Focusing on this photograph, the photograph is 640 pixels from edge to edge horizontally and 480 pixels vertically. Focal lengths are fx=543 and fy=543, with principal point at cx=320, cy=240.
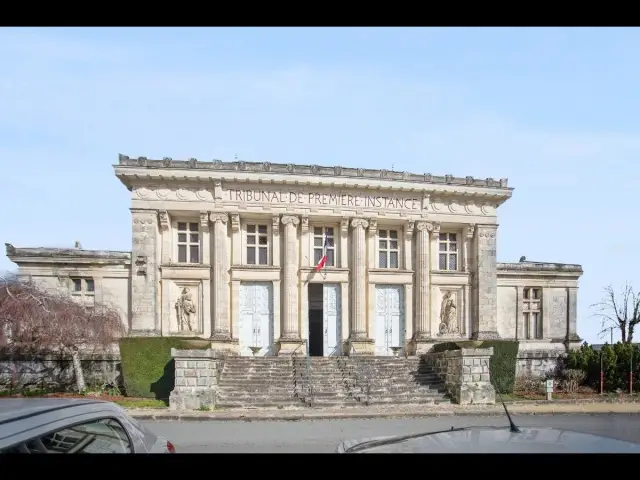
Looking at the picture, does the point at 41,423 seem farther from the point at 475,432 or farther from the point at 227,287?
the point at 227,287

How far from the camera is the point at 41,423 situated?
3.69 metres

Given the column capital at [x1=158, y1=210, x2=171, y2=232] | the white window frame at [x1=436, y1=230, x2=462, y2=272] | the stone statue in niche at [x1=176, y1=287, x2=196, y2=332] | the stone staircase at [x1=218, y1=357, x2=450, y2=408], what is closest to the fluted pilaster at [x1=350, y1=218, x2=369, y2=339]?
the stone staircase at [x1=218, y1=357, x2=450, y2=408]

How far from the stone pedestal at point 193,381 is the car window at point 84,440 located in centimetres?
1643

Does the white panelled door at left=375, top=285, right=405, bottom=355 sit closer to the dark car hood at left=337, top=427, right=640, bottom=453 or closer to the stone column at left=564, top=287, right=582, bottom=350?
the stone column at left=564, top=287, right=582, bottom=350

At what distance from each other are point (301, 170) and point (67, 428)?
25.0 meters

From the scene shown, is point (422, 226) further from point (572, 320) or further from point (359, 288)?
point (572, 320)

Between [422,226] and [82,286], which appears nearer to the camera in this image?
[82,286]

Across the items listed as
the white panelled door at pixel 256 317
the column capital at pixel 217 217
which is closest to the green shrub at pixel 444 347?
the white panelled door at pixel 256 317

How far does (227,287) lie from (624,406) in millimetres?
18553

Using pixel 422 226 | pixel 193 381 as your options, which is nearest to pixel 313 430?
Answer: pixel 193 381

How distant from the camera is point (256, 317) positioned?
1117 inches

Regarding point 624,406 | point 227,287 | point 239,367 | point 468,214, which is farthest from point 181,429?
point 468,214

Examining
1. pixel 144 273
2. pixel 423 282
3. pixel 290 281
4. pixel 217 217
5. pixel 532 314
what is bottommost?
pixel 532 314
